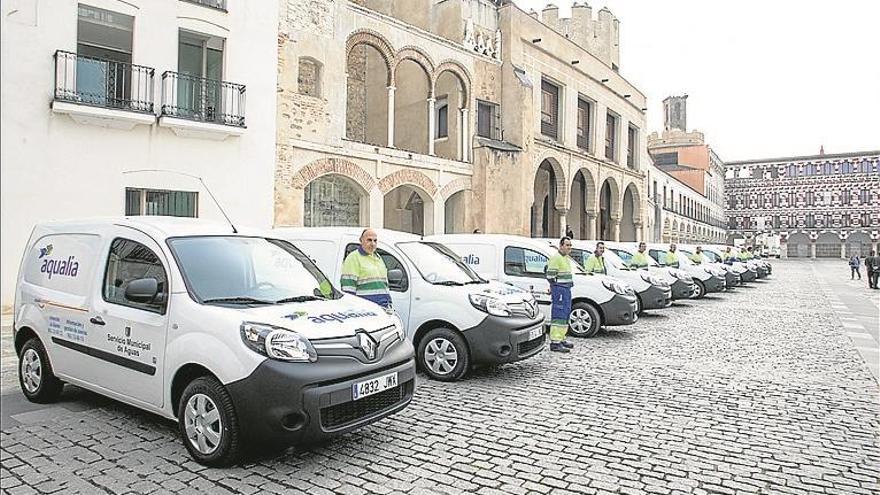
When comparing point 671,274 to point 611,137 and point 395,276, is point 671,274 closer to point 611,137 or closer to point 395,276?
point 395,276

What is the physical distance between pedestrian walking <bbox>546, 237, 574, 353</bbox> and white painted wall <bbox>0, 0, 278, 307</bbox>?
30.5ft

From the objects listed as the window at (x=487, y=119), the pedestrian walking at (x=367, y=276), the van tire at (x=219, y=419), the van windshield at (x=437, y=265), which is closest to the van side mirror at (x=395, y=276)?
the van windshield at (x=437, y=265)

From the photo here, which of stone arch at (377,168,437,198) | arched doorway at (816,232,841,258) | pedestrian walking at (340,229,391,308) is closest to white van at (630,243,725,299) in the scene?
stone arch at (377,168,437,198)

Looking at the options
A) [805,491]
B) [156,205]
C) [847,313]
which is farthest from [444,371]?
[847,313]

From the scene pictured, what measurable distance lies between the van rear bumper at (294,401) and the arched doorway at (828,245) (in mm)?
94520

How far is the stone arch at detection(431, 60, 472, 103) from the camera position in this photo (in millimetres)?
23109

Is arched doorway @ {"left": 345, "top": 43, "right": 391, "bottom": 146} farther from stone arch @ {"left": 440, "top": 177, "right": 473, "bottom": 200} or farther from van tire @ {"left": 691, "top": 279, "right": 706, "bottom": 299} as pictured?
van tire @ {"left": 691, "top": 279, "right": 706, "bottom": 299}

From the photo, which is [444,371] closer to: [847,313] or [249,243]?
[249,243]

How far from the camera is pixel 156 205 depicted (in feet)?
50.2

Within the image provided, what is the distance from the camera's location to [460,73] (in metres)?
24.1

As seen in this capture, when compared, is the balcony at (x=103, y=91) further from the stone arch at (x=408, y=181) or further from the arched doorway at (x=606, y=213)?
the arched doorway at (x=606, y=213)

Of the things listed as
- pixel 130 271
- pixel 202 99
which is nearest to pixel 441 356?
pixel 130 271

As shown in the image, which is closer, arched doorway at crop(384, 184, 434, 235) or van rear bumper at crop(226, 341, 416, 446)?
van rear bumper at crop(226, 341, 416, 446)

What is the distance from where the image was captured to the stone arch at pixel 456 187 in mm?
23281
